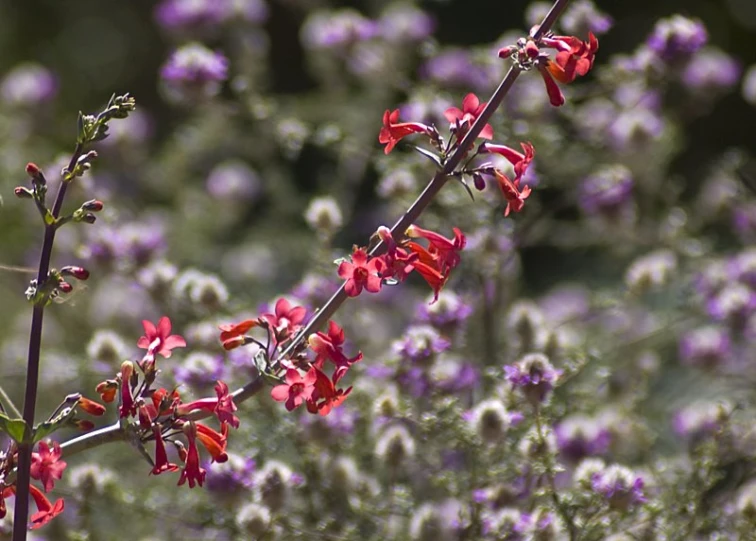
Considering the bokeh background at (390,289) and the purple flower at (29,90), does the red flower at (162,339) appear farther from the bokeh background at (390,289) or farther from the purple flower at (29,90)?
the purple flower at (29,90)

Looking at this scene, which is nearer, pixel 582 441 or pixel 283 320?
pixel 283 320

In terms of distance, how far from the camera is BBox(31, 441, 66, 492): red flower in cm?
70

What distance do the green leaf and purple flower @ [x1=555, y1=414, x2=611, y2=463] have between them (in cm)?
66

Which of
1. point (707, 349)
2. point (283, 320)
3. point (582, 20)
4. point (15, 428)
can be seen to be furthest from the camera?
point (707, 349)

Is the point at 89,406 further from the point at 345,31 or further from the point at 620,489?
the point at 345,31

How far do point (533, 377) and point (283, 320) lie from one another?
311 millimetres

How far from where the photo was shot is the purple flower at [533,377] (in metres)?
1.00

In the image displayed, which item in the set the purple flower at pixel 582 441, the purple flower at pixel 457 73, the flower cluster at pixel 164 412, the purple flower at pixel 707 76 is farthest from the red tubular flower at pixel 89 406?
the purple flower at pixel 707 76

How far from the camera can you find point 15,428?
0.67 m

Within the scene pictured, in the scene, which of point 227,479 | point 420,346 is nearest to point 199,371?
point 227,479

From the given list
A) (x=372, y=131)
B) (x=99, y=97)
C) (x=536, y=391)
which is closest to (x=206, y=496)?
(x=536, y=391)

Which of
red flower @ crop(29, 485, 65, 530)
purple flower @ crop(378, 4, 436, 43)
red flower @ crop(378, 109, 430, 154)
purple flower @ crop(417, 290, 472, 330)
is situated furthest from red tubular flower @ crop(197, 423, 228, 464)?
purple flower @ crop(378, 4, 436, 43)

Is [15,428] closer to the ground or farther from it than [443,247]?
closer to the ground

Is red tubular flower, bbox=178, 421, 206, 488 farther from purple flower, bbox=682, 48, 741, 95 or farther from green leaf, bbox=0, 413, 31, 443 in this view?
purple flower, bbox=682, 48, 741, 95
